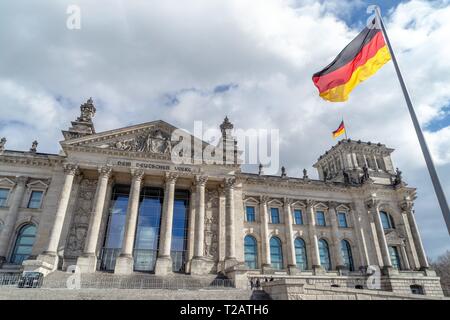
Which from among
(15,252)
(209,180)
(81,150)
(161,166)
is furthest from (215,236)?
(15,252)

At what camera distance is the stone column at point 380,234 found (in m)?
36.9

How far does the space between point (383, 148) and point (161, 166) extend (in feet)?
121

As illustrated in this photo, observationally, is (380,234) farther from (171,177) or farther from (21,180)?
(21,180)

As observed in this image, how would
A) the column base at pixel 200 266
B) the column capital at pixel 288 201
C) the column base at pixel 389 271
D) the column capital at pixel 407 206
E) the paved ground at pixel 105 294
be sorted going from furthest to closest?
the column capital at pixel 407 206 < the column capital at pixel 288 201 < the column base at pixel 389 271 < the column base at pixel 200 266 < the paved ground at pixel 105 294

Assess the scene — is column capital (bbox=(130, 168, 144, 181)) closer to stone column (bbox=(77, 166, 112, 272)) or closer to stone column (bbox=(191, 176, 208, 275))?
stone column (bbox=(77, 166, 112, 272))

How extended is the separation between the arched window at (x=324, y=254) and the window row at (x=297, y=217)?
249 centimetres

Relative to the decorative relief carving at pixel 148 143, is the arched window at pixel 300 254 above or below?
below

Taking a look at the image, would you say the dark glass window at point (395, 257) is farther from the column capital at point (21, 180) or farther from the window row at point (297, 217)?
the column capital at point (21, 180)

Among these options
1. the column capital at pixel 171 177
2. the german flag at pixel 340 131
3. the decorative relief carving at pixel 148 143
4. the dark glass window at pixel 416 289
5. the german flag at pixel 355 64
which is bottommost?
the dark glass window at pixel 416 289

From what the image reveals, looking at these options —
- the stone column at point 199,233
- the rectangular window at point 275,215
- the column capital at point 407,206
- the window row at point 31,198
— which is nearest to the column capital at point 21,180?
the window row at point 31,198

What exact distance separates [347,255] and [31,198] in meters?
39.6

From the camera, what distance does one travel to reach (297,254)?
3666 centimetres

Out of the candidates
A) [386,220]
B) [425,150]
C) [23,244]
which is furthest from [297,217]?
[23,244]

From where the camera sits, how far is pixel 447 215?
29.4 ft
